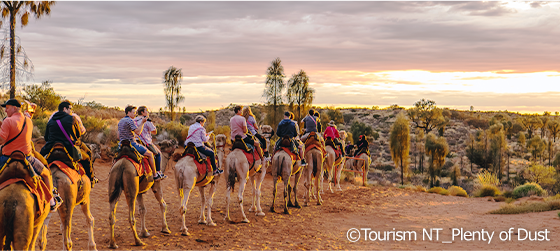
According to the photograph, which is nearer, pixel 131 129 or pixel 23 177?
pixel 23 177

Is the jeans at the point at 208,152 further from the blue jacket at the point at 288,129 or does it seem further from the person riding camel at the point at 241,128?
the blue jacket at the point at 288,129

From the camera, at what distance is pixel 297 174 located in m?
14.8

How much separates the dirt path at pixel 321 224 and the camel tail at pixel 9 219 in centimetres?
350

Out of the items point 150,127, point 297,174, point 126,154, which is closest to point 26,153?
point 126,154

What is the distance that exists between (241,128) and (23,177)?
6.50 meters

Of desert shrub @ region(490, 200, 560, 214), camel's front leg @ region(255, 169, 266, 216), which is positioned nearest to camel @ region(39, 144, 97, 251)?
camel's front leg @ region(255, 169, 266, 216)

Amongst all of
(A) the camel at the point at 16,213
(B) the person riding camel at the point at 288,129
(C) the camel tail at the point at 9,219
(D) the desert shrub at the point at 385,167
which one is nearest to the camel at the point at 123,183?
(A) the camel at the point at 16,213

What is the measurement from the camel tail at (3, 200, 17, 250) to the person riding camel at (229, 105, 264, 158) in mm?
6390

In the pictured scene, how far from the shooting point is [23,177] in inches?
226

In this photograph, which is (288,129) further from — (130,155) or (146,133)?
(130,155)

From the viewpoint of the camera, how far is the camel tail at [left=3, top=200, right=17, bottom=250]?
5.45 m

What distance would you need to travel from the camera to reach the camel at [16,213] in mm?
5469

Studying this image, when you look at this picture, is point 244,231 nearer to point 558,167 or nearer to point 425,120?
point 558,167

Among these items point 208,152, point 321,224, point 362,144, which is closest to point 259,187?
point 321,224
